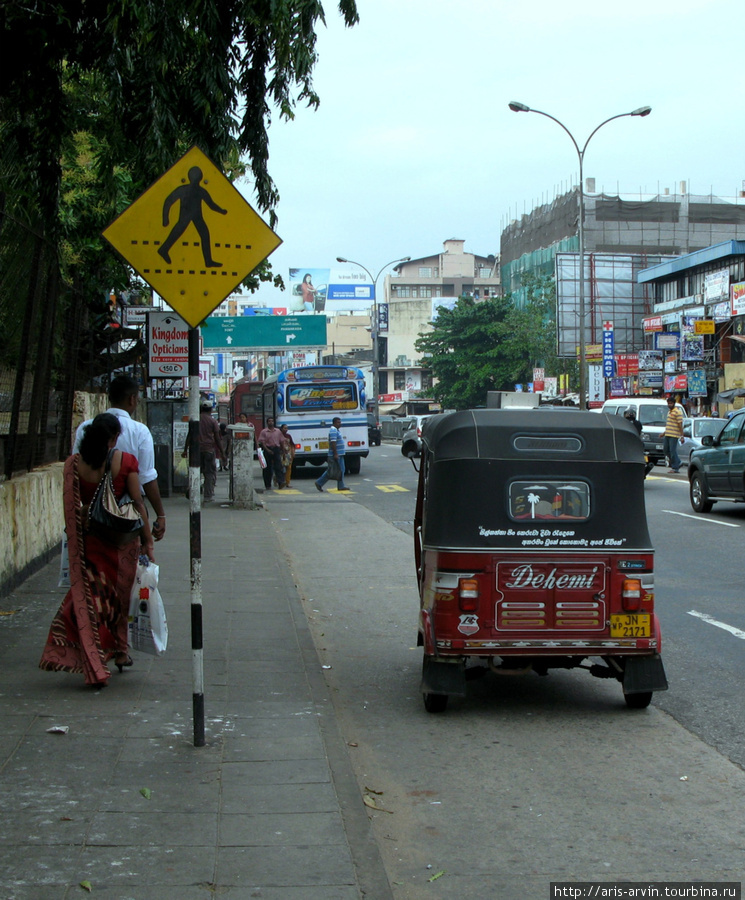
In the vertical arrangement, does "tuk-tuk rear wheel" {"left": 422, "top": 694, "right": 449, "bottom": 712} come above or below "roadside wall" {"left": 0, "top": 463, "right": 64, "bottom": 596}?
below

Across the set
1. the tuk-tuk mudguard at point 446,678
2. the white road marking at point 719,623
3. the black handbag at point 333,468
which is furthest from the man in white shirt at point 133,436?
the black handbag at point 333,468

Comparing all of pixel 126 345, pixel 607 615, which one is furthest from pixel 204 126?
pixel 126 345

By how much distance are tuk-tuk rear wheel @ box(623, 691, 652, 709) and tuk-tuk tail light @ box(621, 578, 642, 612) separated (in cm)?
57

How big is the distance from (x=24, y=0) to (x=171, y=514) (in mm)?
12094

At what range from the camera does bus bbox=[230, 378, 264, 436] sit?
40.1 meters

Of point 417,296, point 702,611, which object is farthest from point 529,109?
point 417,296

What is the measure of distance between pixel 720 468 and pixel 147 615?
13.1m

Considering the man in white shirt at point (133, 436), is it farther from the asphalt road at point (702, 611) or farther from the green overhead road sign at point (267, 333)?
the green overhead road sign at point (267, 333)

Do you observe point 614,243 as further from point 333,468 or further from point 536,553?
point 536,553

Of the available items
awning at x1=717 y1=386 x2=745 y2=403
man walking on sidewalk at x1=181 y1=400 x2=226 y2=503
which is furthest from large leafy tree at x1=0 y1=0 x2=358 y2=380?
awning at x1=717 y1=386 x2=745 y2=403

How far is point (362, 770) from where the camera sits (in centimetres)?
551

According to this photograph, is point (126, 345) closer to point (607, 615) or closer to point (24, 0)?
point (24, 0)

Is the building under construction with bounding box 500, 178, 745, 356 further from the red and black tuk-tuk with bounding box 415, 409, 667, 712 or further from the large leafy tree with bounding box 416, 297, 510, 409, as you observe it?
the red and black tuk-tuk with bounding box 415, 409, 667, 712

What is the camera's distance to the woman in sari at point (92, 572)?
652 centimetres
